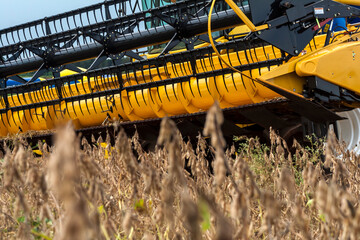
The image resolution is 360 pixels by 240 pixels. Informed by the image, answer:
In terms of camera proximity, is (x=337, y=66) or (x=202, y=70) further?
(x=202, y=70)

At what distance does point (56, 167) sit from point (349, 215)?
24.1 inches

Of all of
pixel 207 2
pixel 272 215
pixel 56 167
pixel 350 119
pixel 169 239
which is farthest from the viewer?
pixel 207 2

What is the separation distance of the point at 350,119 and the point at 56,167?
5368 mm

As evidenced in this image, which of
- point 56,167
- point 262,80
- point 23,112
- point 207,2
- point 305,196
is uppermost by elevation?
point 207,2

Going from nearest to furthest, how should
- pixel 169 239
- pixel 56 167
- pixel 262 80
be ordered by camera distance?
pixel 56 167 < pixel 169 239 < pixel 262 80

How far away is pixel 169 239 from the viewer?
1707mm

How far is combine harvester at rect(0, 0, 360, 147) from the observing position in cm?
444

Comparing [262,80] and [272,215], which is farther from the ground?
[262,80]

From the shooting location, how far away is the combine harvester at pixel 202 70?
14.6 ft

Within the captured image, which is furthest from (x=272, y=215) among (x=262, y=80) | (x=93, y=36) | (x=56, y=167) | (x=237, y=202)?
(x=93, y=36)

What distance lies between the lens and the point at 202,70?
5.89 metres

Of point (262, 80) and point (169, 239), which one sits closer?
point (169, 239)

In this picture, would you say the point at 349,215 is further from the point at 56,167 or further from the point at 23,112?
the point at 23,112

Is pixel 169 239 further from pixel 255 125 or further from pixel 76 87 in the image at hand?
pixel 76 87
